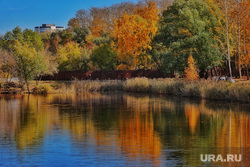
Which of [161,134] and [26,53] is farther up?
[26,53]

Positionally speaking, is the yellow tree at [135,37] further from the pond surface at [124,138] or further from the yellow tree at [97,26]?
the pond surface at [124,138]

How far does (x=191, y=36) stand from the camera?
4709 cm

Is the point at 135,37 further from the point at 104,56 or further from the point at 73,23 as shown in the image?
the point at 73,23

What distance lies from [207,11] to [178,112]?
2829 centimetres

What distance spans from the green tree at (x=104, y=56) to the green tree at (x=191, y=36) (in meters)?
19.8

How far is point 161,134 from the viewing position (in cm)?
1620

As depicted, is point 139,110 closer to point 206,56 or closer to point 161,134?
point 161,134

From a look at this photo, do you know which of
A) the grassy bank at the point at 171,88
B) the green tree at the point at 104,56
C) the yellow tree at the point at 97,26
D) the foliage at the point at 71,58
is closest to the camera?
the grassy bank at the point at 171,88

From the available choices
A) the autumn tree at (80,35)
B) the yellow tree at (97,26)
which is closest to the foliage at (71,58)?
the autumn tree at (80,35)

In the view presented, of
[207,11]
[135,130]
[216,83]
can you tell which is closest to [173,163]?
[135,130]

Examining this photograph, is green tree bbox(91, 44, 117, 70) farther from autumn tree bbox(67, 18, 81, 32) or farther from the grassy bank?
autumn tree bbox(67, 18, 81, 32)

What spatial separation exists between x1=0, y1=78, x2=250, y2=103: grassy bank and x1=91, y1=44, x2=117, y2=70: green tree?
16243 mm

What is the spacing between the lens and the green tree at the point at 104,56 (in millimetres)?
68750

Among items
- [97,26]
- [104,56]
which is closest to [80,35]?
[97,26]
